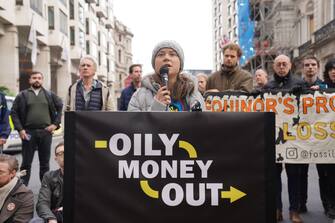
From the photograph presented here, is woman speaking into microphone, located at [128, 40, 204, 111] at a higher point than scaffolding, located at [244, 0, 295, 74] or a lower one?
lower

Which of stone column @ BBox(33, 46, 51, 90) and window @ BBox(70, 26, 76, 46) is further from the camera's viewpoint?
window @ BBox(70, 26, 76, 46)

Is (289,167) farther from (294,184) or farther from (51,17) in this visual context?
(51,17)

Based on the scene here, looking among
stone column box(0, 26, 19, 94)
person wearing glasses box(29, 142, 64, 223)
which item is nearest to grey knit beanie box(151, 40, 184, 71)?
person wearing glasses box(29, 142, 64, 223)

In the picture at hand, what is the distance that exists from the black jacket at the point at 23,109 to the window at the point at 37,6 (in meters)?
21.1

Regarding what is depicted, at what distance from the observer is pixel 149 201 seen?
2.25 metres

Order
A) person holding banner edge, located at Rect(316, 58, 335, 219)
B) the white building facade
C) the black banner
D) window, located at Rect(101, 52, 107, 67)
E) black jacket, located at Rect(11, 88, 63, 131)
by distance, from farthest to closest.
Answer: window, located at Rect(101, 52, 107, 67) → the white building facade → black jacket, located at Rect(11, 88, 63, 131) → person holding banner edge, located at Rect(316, 58, 335, 219) → the black banner

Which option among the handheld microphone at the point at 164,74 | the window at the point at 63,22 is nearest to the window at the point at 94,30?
the window at the point at 63,22

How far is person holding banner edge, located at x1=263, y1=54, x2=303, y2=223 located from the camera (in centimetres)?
490

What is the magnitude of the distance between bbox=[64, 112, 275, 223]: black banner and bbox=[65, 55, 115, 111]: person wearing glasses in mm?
2972

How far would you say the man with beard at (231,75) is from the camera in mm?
4836

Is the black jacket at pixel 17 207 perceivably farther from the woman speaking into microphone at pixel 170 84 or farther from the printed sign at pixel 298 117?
the printed sign at pixel 298 117

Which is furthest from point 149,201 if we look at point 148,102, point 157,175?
point 148,102

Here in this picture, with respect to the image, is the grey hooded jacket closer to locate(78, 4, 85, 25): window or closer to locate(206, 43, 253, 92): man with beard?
locate(206, 43, 253, 92): man with beard

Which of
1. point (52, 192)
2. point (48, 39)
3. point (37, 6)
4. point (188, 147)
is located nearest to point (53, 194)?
point (52, 192)
